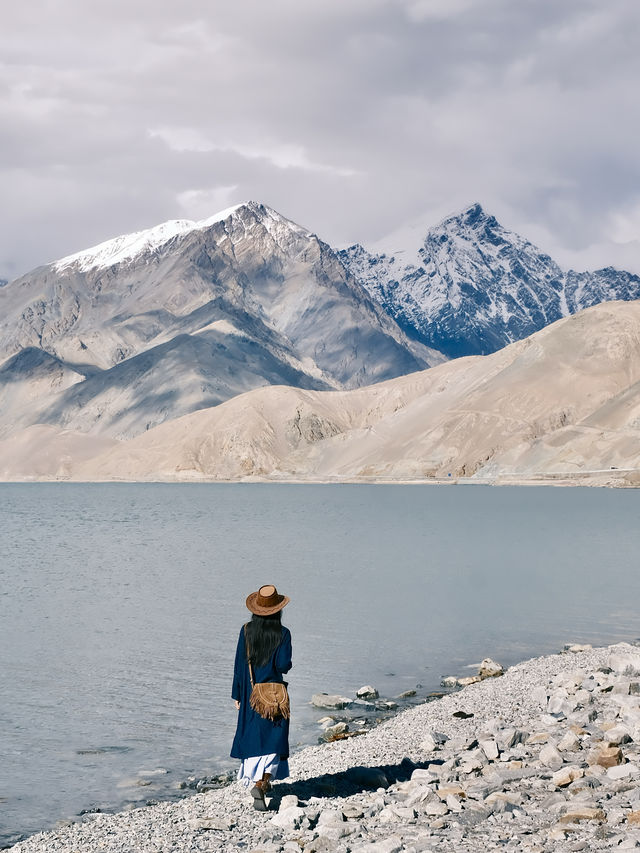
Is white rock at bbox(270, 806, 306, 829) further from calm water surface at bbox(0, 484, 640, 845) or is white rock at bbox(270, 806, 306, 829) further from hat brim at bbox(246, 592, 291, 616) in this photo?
calm water surface at bbox(0, 484, 640, 845)

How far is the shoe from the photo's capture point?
1314 centimetres

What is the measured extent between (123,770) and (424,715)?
6170 mm

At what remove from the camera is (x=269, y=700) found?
13102 millimetres

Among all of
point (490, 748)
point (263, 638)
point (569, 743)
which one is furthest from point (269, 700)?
point (569, 743)

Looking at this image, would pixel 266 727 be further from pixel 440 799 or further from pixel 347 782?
pixel 440 799

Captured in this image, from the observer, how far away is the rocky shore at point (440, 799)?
36.3 feet

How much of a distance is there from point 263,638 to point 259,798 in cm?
215

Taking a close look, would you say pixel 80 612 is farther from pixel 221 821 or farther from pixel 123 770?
pixel 221 821

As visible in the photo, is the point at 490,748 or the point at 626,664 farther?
the point at 626,664

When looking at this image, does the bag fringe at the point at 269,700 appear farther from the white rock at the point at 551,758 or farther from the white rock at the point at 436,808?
the white rock at the point at 551,758

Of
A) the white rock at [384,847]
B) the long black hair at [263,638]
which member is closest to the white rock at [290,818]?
the white rock at [384,847]

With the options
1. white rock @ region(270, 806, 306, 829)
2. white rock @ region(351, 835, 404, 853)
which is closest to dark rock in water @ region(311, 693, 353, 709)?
white rock @ region(270, 806, 306, 829)

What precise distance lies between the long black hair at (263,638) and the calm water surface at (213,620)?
4.22 meters

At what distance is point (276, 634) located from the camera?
13156mm
